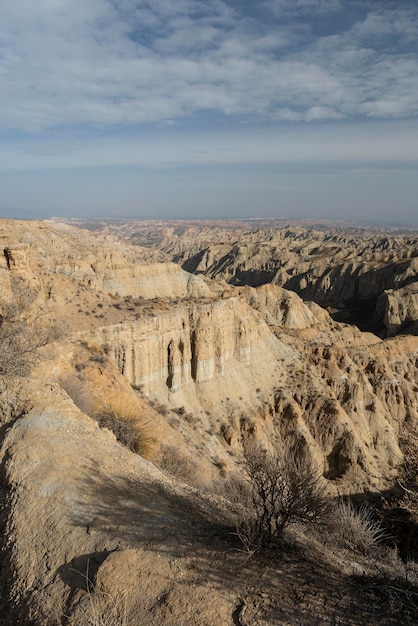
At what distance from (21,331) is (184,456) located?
794 cm

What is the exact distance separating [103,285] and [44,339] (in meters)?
31.3

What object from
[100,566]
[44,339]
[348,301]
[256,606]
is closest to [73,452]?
[100,566]

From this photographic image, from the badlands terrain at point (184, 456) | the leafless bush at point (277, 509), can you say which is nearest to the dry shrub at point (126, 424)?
the badlands terrain at point (184, 456)

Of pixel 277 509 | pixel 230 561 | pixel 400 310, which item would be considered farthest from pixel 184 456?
pixel 400 310

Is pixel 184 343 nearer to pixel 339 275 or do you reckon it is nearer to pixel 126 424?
pixel 126 424

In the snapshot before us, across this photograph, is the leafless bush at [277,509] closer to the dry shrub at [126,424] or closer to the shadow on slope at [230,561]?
the shadow on slope at [230,561]

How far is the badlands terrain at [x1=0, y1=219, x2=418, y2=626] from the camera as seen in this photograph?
561 centimetres

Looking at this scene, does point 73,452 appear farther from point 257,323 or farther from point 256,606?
point 257,323

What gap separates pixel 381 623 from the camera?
5.20m

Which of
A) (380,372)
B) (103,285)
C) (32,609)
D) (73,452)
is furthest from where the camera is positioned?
(103,285)

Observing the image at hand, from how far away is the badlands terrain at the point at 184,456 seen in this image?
221 inches

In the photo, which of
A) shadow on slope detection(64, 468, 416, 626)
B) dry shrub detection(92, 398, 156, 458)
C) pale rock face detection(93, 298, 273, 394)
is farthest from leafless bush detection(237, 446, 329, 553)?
pale rock face detection(93, 298, 273, 394)

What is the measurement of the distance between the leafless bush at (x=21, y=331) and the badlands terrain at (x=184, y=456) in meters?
0.09

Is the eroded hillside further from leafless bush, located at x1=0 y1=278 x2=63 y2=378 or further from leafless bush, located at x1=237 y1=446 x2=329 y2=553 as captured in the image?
leafless bush, located at x1=237 y1=446 x2=329 y2=553
